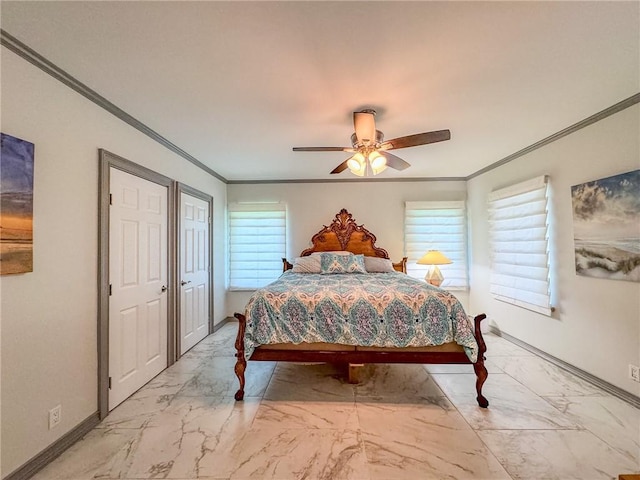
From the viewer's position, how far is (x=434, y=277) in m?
4.50

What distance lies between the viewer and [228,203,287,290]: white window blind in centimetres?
502

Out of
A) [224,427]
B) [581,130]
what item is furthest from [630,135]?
[224,427]

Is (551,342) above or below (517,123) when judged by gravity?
below

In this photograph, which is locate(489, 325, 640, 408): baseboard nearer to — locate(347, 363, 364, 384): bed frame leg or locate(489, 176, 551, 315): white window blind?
locate(489, 176, 551, 315): white window blind

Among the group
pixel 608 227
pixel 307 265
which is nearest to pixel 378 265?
pixel 307 265

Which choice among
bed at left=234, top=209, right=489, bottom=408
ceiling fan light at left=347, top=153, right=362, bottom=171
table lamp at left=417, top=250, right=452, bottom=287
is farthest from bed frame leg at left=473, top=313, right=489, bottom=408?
table lamp at left=417, top=250, right=452, bottom=287

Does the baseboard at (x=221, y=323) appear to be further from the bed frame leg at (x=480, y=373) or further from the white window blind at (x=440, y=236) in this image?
the bed frame leg at (x=480, y=373)

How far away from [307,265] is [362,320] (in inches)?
82.1

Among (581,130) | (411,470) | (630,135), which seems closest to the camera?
(411,470)

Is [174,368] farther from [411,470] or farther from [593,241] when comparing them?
[593,241]

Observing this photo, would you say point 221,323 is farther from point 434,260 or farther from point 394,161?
point 394,161

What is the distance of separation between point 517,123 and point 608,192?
3.23 feet

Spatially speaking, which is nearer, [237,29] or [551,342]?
[237,29]

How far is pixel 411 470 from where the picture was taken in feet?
5.61
